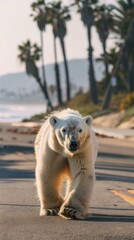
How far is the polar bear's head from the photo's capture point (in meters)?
9.48

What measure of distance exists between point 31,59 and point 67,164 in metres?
78.7

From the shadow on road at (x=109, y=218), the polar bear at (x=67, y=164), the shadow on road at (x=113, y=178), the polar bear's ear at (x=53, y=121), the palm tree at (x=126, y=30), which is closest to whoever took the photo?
the polar bear at (x=67, y=164)

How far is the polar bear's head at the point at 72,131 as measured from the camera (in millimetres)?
9484

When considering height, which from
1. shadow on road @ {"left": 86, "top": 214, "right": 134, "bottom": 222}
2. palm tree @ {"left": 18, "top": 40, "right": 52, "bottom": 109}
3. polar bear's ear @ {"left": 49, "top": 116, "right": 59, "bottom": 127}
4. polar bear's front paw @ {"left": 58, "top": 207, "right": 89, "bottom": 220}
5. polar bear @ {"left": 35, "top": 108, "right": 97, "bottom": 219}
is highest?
polar bear's ear @ {"left": 49, "top": 116, "right": 59, "bottom": 127}

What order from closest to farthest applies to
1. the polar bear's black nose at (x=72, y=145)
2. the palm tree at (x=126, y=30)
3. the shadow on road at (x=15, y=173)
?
1. the polar bear's black nose at (x=72, y=145)
2. the shadow on road at (x=15, y=173)
3. the palm tree at (x=126, y=30)

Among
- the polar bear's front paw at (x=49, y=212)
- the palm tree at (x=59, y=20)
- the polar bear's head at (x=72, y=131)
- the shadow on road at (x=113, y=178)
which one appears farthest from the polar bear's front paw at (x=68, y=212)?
the palm tree at (x=59, y=20)

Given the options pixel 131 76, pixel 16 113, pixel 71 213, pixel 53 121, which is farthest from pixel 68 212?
pixel 16 113

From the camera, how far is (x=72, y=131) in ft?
31.3

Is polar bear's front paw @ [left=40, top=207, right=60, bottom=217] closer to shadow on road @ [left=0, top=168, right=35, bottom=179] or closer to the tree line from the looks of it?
shadow on road @ [left=0, top=168, right=35, bottom=179]

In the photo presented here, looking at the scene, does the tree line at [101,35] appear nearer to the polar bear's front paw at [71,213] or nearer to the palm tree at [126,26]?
the palm tree at [126,26]

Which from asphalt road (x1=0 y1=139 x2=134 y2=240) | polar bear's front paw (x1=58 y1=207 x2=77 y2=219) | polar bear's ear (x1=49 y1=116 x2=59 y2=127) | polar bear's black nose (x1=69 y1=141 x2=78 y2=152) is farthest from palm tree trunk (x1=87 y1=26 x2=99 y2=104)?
polar bear's black nose (x1=69 y1=141 x2=78 y2=152)

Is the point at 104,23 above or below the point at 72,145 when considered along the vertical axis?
below

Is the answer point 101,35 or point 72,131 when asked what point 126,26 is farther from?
point 72,131

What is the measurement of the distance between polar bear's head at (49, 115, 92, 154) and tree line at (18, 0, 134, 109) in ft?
165
